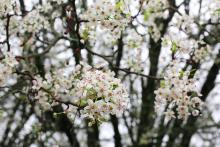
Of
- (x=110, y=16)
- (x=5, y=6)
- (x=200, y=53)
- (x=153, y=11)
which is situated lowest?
(x=200, y=53)

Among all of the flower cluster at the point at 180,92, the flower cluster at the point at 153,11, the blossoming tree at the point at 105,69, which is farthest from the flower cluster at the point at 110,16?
the flower cluster at the point at 153,11

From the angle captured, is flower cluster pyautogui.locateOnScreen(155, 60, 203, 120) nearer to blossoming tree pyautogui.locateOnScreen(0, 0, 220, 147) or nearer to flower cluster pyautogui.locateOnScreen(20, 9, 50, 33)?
blossoming tree pyautogui.locateOnScreen(0, 0, 220, 147)

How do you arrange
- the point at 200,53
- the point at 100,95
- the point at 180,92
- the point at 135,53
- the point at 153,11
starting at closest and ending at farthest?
the point at 100,95, the point at 180,92, the point at 200,53, the point at 153,11, the point at 135,53

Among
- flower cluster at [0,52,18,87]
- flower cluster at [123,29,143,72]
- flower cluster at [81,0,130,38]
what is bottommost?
flower cluster at [123,29,143,72]

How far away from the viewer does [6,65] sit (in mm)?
4695

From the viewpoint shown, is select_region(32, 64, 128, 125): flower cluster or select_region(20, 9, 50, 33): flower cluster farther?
select_region(20, 9, 50, 33): flower cluster

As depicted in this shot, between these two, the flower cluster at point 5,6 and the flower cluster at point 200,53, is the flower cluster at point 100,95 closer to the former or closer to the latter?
the flower cluster at point 5,6

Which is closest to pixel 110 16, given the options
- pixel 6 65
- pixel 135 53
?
pixel 6 65

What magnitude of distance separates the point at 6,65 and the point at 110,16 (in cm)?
113

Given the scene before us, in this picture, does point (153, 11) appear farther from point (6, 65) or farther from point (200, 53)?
point (6, 65)

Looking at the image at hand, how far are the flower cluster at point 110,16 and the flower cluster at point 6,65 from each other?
95cm

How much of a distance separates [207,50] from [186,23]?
0.50 m

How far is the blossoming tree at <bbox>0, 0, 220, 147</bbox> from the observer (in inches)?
170

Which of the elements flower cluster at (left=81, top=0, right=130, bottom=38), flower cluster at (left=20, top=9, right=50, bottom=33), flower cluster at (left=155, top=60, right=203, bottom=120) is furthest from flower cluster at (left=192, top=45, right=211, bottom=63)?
flower cluster at (left=20, top=9, right=50, bottom=33)
